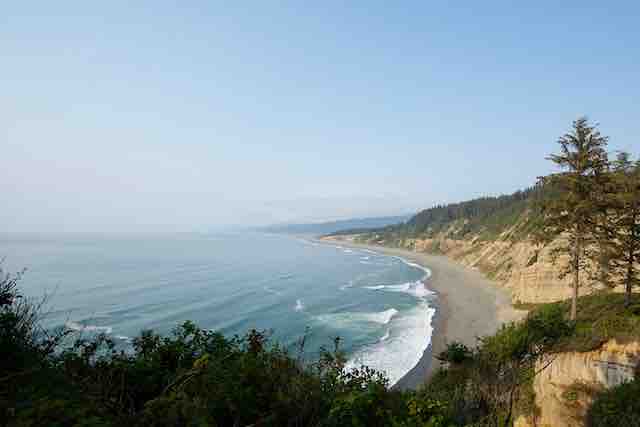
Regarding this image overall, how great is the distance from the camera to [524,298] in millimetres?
42688

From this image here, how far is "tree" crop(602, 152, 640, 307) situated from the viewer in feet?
54.1

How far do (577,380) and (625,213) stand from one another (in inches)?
364

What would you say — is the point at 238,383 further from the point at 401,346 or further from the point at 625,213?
the point at 401,346

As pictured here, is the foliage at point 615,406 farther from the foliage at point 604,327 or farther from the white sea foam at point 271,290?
the white sea foam at point 271,290

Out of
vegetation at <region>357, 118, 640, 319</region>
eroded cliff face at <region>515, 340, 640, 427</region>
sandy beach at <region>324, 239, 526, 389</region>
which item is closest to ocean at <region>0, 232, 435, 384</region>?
sandy beach at <region>324, 239, 526, 389</region>

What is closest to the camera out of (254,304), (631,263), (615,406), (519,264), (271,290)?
(615,406)

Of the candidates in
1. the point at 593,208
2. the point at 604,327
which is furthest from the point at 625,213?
the point at 604,327

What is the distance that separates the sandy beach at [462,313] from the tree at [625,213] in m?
9.02

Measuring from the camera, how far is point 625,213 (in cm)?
1705

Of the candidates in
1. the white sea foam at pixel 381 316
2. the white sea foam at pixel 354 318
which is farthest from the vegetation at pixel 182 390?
the white sea foam at pixel 381 316

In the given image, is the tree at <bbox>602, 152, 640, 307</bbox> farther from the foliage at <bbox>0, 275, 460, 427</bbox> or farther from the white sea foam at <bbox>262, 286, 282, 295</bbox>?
the white sea foam at <bbox>262, 286, 282, 295</bbox>

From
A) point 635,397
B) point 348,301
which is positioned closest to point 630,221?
point 635,397

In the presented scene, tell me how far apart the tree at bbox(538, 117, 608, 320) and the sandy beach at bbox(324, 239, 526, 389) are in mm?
8448

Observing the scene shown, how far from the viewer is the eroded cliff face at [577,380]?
496 inches
